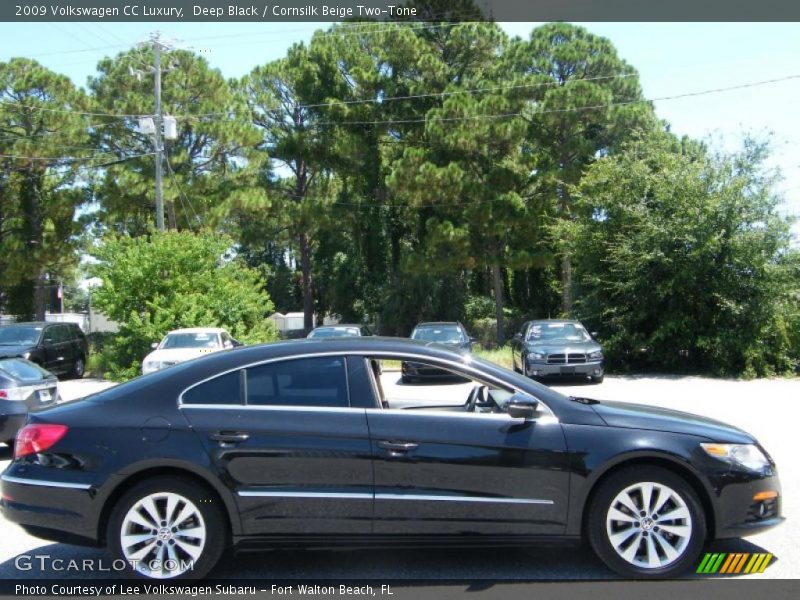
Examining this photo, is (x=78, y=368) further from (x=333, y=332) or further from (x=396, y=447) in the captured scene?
(x=396, y=447)

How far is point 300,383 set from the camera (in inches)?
193

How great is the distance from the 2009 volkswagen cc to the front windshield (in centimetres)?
1821

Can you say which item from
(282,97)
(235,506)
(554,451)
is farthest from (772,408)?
(282,97)

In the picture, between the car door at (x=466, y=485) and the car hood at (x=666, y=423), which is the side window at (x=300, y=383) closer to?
the car door at (x=466, y=485)

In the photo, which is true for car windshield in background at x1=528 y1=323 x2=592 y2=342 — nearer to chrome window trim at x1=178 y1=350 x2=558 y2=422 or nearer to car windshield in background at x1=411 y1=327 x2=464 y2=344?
car windshield in background at x1=411 y1=327 x2=464 y2=344

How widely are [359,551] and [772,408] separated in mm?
10383

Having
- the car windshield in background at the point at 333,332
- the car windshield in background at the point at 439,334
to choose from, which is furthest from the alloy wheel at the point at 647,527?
the car windshield in background at the point at 333,332

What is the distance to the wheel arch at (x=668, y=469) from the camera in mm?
4691

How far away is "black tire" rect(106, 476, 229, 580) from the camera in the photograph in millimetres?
4594

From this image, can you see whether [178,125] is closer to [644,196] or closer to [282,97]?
[282,97]

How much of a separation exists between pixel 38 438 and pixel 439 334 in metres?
16.0

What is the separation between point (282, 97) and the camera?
128 feet

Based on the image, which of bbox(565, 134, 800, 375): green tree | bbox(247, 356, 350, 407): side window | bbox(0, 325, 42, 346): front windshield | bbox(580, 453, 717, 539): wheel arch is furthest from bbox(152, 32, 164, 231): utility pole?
bbox(580, 453, 717, 539): wheel arch

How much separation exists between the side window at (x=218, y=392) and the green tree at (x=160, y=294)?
57.0 feet
